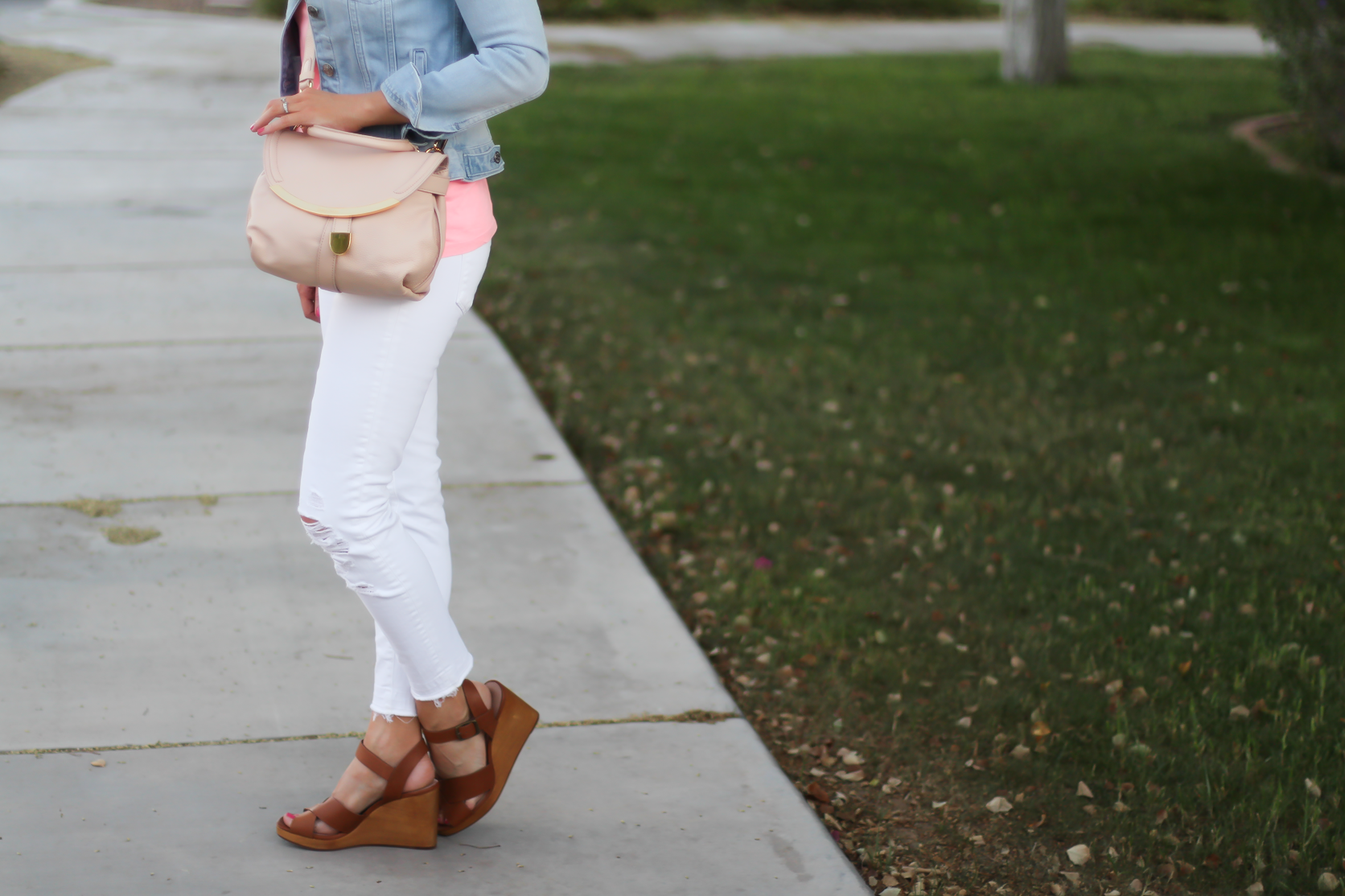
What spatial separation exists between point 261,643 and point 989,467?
285 cm

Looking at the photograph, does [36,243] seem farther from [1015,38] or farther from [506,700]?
[1015,38]

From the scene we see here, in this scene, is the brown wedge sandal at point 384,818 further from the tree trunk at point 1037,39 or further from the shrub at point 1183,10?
the shrub at point 1183,10

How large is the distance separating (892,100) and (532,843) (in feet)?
41.9

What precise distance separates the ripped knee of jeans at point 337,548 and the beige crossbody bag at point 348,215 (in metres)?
0.43

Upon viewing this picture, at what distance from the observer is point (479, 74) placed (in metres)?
2.21

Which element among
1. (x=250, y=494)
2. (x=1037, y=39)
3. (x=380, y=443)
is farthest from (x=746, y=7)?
(x=380, y=443)

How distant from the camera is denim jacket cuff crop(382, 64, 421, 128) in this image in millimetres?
2221

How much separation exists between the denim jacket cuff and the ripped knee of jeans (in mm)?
726

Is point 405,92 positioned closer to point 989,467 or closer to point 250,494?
point 250,494

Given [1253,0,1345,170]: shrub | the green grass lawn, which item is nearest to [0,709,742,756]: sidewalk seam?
the green grass lawn

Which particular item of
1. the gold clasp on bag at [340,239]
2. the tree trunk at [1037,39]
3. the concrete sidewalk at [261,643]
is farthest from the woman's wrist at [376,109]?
the tree trunk at [1037,39]

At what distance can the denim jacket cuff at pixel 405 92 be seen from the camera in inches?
87.4

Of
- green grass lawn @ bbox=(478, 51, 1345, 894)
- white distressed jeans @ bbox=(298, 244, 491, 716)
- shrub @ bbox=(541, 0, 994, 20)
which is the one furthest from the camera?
shrub @ bbox=(541, 0, 994, 20)

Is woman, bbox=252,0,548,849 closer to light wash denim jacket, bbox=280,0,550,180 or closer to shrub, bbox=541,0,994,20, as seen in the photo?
light wash denim jacket, bbox=280,0,550,180
